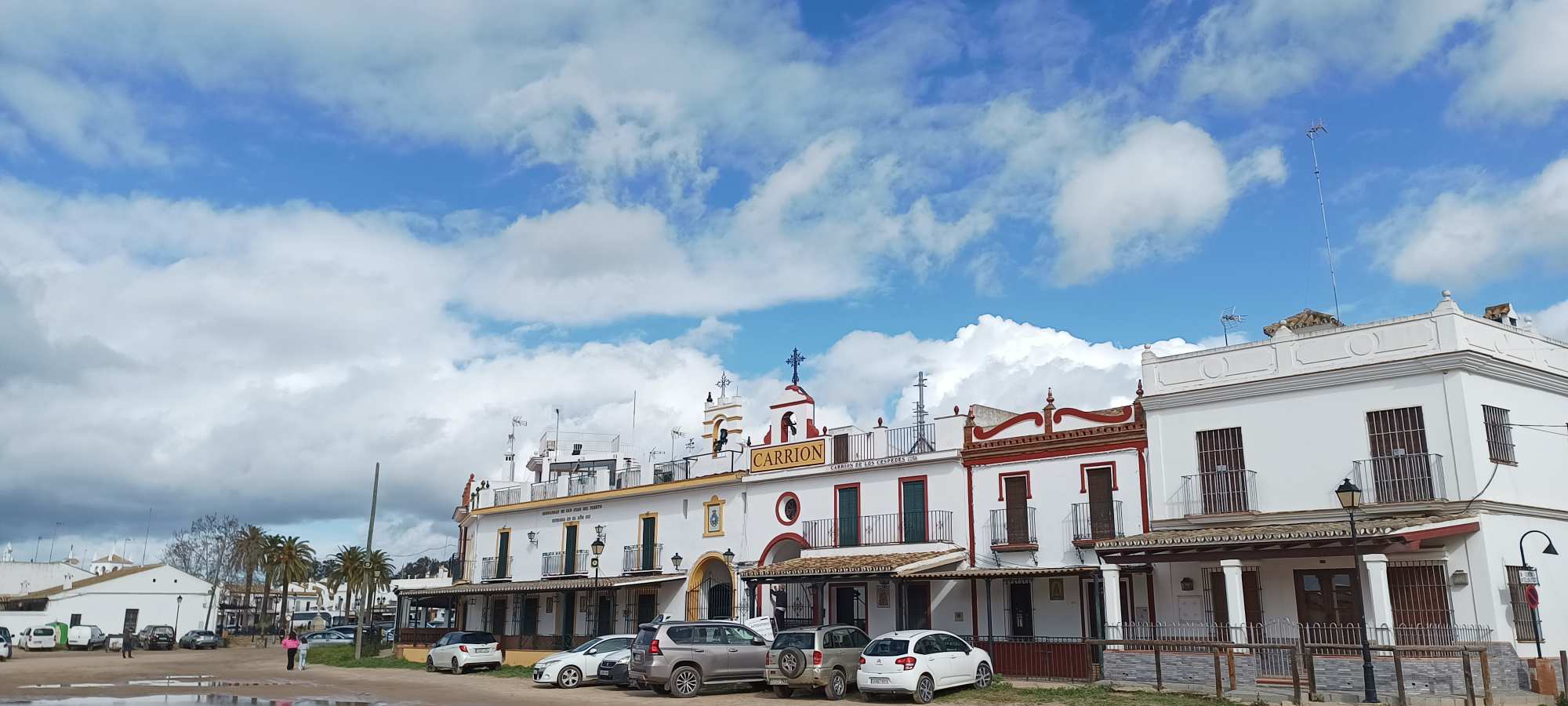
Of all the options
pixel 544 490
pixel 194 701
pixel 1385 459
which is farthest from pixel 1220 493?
pixel 544 490

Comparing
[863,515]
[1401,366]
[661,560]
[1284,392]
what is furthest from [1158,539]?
[661,560]

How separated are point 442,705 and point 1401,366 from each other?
20477mm

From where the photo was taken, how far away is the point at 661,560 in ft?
125

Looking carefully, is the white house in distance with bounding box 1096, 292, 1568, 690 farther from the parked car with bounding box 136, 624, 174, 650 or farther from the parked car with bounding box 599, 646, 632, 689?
the parked car with bounding box 136, 624, 174, 650

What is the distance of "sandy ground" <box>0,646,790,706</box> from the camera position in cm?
2320

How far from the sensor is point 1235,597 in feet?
75.3

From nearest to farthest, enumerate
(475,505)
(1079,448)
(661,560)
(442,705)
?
(442,705) < (1079,448) < (661,560) < (475,505)

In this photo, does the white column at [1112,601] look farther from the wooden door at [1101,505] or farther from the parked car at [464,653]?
the parked car at [464,653]

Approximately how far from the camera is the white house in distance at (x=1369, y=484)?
22109 millimetres

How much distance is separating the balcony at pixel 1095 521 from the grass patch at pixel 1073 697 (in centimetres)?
483

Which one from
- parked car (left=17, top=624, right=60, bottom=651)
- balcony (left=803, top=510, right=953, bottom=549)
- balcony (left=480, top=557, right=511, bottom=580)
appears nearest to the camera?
balcony (left=803, top=510, right=953, bottom=549)

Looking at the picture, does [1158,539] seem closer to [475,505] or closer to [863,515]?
[863,515]

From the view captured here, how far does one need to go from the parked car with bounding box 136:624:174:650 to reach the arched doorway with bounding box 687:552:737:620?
35881mm

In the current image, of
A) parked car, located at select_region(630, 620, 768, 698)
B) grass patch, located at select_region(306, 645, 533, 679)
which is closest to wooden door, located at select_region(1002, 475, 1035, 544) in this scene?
parked car, located at select_region(630, 620, 768, 698)
